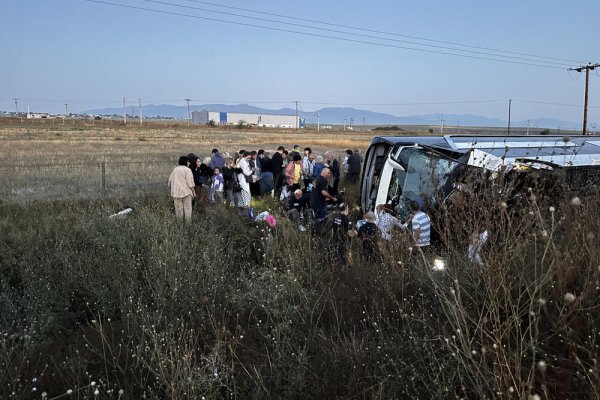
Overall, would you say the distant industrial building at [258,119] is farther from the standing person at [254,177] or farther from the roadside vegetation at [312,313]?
the roadside vegetation at [312,313]

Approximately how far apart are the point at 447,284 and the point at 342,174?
12006mm

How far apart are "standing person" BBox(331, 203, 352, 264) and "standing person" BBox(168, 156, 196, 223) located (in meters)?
3.46

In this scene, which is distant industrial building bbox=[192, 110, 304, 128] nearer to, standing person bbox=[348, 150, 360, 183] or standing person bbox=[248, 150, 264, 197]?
standing person bbox=[348, 150, 360, 183]

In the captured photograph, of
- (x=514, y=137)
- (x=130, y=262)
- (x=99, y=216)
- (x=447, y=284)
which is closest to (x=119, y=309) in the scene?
(x=130, y=262)

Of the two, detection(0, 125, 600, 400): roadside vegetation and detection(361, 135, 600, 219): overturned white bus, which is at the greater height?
detection(361, 135, 600, 219): overturned white bus

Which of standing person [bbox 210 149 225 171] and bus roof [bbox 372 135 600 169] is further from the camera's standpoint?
standing person [bbox 210 149 225 171]

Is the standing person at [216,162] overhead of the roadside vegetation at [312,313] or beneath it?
overhead

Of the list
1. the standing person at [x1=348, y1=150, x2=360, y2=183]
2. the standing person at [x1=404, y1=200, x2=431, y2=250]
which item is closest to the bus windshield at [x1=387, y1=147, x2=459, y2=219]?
the standing person at [x1=404, y1=200, x2=431, y2=250]

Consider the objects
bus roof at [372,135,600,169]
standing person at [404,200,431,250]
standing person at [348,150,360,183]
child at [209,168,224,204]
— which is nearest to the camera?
standing person at [404,200,431,250]

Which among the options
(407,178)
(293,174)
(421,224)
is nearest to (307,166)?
(293,174)

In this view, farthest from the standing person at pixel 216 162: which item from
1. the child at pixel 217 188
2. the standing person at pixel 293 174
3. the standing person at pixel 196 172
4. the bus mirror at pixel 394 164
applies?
the bus mirror at pixel 394 164

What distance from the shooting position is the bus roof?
6.26 m

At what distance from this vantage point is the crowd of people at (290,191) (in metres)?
6.24

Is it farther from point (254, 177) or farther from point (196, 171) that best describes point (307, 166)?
point (196, 171)
